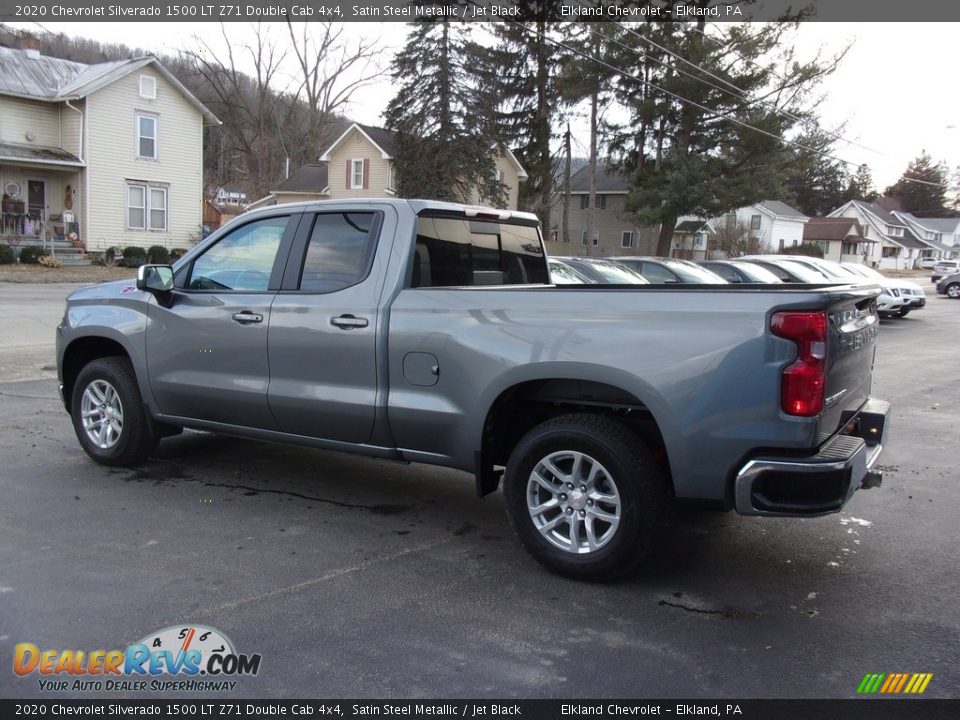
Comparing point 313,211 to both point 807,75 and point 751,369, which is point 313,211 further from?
point 807,75

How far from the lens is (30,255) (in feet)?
90.1

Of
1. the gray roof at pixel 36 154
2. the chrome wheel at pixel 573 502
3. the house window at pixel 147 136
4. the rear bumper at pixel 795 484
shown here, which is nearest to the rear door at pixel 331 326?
the chrome wheel at pixel 573 502

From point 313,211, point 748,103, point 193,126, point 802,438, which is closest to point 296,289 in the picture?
point 313,211

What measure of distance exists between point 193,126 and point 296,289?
33.3 metres

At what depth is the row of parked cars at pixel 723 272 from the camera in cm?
1332

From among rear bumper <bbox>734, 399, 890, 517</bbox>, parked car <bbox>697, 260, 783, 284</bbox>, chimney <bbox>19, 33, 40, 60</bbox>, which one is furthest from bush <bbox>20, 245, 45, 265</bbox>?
rear bumper <bbox>734, 399, 890, 517</bbox>

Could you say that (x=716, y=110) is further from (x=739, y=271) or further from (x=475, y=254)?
(x=475, y=254)

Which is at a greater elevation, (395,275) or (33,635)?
(395,275)

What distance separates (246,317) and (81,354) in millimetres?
1953

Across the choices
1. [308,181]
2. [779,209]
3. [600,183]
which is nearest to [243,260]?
[308,181]

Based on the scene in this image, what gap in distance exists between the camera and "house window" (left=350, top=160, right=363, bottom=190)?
42.3 meters

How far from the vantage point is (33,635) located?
349 cm

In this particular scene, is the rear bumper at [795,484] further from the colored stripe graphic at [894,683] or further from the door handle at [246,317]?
the door handle at [246,317]

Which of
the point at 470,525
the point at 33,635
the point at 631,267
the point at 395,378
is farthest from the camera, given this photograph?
the point at 631,267
